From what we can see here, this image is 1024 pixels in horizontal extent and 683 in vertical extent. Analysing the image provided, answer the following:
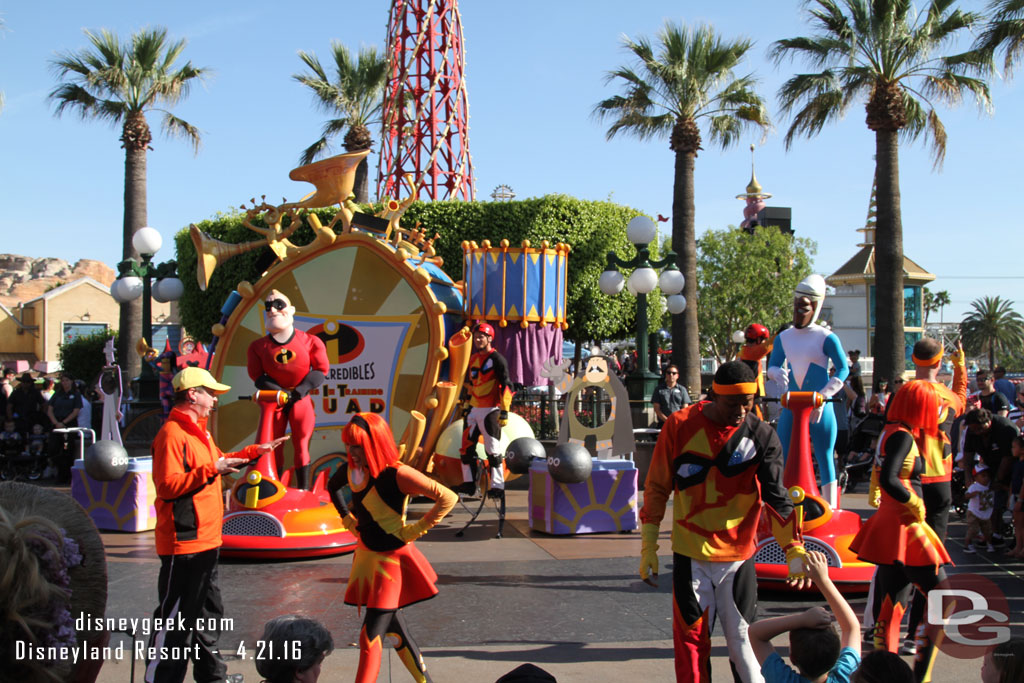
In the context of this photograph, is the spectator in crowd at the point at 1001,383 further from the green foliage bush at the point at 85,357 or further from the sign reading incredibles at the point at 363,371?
the green foliage bush at the point at 85,357

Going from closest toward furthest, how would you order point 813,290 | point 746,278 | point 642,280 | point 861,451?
point 813,290 → point 861,451 → point 642,280 → point 746,278

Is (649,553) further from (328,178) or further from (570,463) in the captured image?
(328,178)

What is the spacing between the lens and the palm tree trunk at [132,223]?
19.7 metres

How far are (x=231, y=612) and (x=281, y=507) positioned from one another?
6.17 feet

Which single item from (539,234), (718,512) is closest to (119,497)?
(718,512)

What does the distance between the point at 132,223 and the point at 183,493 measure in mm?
17397

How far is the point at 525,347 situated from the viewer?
37.5 ft

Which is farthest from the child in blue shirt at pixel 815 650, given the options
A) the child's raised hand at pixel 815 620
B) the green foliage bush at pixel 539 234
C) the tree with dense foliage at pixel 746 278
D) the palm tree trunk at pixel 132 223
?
the tree with dense foliage at pixel 746 278

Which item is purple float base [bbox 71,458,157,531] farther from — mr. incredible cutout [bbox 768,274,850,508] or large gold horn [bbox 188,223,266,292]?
mr. incredible cutout [bbox 768,274,850,508]

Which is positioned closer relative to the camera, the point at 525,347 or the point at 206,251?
the point at 206,251

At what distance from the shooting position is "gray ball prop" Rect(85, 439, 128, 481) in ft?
29.4

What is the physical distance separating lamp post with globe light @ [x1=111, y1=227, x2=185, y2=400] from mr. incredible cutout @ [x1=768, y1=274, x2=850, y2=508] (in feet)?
36.5

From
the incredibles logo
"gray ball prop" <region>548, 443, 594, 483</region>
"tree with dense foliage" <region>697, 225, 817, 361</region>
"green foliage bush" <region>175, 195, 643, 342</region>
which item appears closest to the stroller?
"gray ball prop" <region>548, 443, 594, 483</region>

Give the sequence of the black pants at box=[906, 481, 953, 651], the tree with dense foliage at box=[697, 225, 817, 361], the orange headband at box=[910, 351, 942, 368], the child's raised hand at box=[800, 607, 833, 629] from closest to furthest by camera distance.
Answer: the child's raised hand at box=[800, 607, 833, 629]
the black pants at box=[906, 481, 953, 651]
the orange headband at box=[910, 351, 942, 368]
the tree with dense foliage at box=[697, 225, 817, 361]
